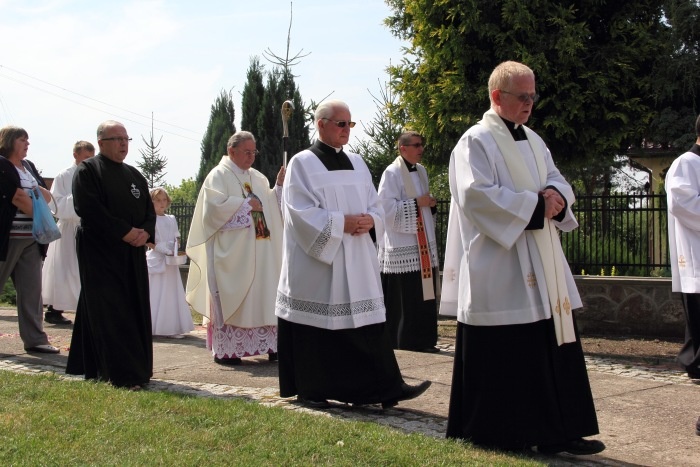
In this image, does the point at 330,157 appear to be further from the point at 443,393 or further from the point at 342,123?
the point at 443,393

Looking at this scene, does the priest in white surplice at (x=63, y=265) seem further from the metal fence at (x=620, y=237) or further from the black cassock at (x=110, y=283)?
the metal fence at (x=620, y=237)

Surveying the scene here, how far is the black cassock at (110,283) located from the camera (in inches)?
282

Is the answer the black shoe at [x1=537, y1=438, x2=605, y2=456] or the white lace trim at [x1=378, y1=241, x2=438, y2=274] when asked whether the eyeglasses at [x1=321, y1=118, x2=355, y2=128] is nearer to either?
the black shoe at [x1=537, y1=438, x2=605, y2=456]

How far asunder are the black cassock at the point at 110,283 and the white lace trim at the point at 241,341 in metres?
1.46

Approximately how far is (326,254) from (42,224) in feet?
12.1

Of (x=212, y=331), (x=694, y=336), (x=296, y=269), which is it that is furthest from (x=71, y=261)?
(x=694, y=336)

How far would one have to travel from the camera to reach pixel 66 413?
19.4 ft

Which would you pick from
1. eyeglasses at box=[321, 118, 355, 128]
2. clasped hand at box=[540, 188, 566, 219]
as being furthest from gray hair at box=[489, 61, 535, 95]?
eyeglasses at box=[321, 118, 355, 128]

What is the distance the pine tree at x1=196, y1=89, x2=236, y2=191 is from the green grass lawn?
22.1 metres

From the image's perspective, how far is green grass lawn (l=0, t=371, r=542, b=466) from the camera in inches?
192

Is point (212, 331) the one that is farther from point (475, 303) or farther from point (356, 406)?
point (475, 303)

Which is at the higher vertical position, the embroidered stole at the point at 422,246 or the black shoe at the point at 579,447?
the embroidered stole at the point at 422,246

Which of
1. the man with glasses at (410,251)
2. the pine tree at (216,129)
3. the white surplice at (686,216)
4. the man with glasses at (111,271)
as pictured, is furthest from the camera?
the pine tree at (216,129)

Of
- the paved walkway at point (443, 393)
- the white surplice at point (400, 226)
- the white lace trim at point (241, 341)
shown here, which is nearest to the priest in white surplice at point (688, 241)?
the paved walkway at point (443, 393)
